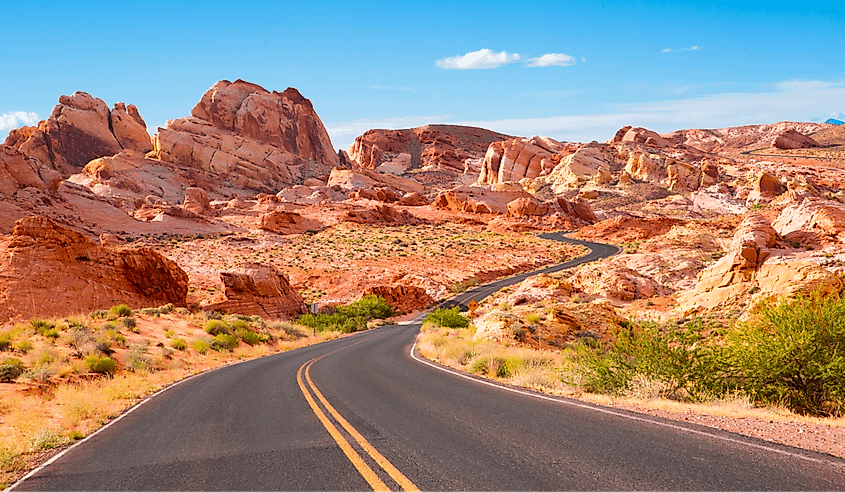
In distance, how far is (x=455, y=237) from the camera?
70812 millimetres

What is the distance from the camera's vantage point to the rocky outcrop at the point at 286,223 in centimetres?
6944

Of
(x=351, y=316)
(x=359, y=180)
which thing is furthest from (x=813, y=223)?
(x=359, y=180)

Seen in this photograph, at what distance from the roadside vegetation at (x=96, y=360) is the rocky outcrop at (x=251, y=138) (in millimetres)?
87403

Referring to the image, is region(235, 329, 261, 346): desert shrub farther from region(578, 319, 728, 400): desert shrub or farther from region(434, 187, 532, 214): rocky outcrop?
region(434, 187, 532, 214): rocky outcrop

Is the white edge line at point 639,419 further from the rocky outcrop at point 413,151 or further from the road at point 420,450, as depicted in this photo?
the rocky outcrop at point 413,151

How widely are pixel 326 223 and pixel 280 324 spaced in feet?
159

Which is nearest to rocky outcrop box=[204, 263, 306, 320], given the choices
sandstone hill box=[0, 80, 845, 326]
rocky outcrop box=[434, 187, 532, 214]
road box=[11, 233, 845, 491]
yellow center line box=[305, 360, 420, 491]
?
sandstone hill box=[0, 80, 845, 326]

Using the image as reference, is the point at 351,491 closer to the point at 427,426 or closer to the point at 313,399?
the point at 427,426

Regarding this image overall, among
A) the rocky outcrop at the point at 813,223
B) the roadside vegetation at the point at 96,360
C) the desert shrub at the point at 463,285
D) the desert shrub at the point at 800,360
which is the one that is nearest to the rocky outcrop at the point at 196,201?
the desert shrub at the point at 463,285

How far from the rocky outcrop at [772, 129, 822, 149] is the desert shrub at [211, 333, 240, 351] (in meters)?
159

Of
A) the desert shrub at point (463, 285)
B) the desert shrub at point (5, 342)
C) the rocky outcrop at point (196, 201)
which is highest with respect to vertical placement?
the rocky outcrop at point (196, 201)

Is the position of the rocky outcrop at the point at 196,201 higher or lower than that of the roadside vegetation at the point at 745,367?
higher

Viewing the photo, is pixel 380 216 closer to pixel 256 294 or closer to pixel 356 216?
pixel 356 216

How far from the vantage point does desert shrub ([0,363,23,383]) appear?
40.4 feet
